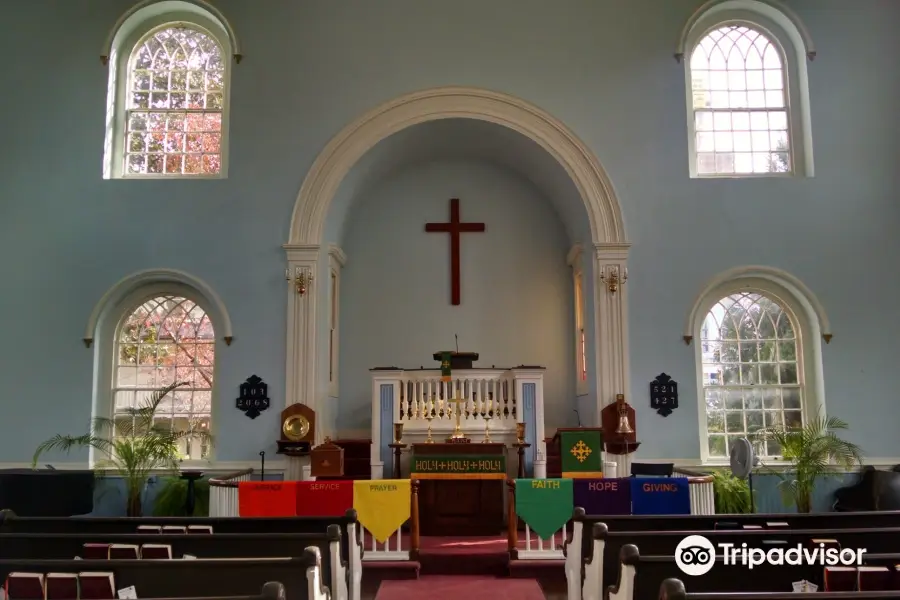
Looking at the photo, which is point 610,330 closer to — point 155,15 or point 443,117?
point 443,117

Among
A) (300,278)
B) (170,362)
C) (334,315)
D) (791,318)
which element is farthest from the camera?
(334,315)

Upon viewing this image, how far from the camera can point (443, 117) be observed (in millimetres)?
10945

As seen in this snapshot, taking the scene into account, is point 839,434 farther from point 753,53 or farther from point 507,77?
point 507,77

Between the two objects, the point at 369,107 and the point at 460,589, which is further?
the point at 369,107

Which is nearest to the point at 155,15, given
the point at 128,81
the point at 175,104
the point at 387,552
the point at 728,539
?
the point at 128,81

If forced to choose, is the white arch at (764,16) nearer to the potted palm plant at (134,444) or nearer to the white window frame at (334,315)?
the white window frame at (334,315)

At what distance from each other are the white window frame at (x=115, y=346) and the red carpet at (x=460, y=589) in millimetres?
3834

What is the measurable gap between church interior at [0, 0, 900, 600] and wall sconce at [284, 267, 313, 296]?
0.05 meters

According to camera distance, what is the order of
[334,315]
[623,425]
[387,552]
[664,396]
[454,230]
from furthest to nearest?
[454,230]
[334,315]
[664,396]
[623,425]
[387,552]

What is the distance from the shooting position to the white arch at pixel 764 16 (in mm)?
10984

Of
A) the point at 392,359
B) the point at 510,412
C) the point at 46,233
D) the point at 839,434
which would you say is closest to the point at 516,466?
the point at 510,412

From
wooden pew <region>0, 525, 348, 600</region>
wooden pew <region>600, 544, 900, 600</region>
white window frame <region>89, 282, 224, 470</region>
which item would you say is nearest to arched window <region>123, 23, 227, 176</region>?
white window frame <region>89, 282, 224, 470</region>

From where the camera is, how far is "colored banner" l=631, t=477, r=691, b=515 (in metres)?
7.98

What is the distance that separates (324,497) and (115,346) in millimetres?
4621
